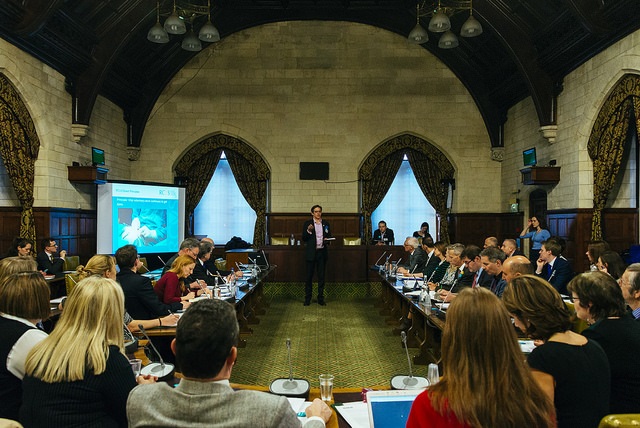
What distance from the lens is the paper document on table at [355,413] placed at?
181 centimetres

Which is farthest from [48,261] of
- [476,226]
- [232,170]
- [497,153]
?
[497,153]

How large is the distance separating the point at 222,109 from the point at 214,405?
10325 millimetres

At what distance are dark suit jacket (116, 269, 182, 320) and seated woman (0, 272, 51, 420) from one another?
1499mm

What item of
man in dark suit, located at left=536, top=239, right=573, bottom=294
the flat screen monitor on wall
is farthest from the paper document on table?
the flat screen monitor on wall

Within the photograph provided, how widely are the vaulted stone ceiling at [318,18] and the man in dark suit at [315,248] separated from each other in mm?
4115

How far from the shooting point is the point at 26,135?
7039 mm

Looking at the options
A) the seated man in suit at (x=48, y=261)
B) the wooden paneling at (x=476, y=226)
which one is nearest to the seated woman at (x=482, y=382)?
the seated man in suit at (x=48, y=261)

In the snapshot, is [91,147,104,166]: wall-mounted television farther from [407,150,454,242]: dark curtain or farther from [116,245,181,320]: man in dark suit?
[407,150,454,242]: dark curtain

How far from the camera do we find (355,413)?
190cm

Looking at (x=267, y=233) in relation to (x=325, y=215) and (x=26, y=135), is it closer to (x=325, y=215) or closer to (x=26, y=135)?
(x=325, y=215)

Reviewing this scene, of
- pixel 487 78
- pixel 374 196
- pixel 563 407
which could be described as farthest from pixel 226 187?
pixel 563 407

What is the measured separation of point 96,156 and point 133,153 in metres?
1.99

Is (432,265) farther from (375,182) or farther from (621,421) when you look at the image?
(621,421)

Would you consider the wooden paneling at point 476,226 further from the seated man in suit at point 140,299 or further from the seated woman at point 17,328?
the seated woman at point 17,328
